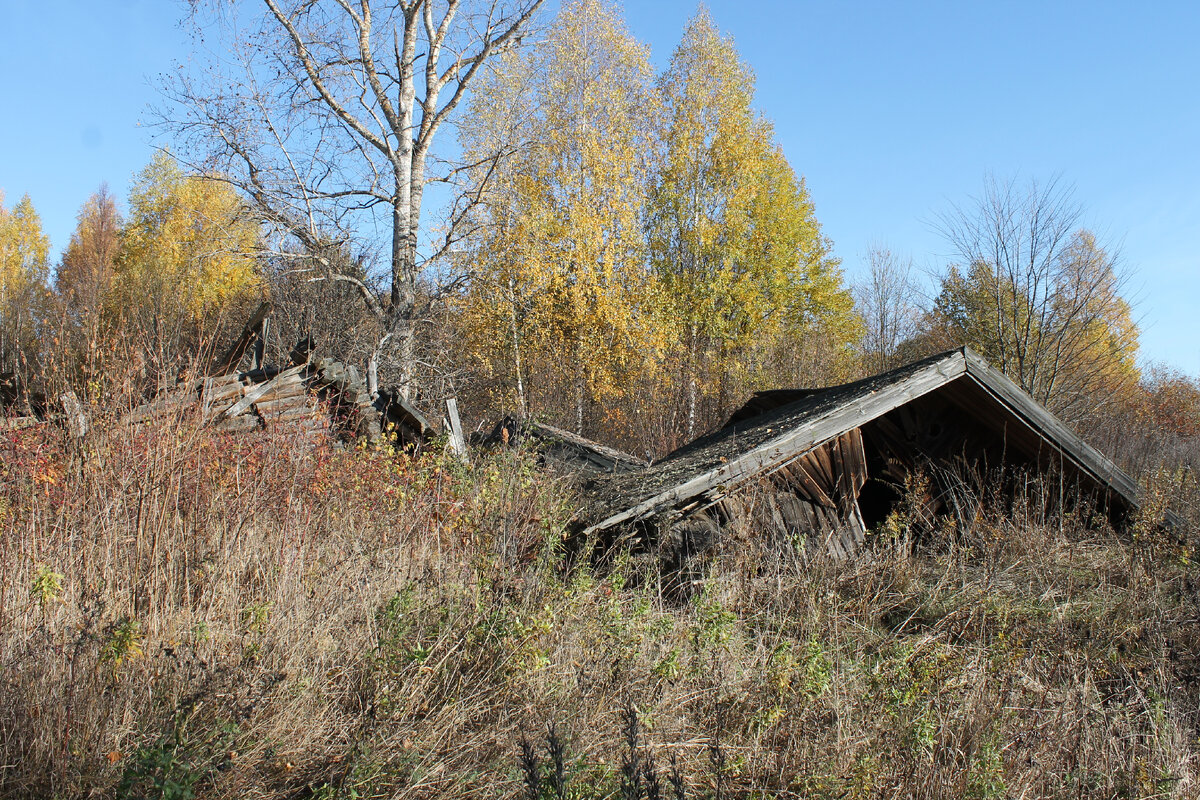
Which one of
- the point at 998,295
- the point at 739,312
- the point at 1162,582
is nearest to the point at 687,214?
the point at 739,312

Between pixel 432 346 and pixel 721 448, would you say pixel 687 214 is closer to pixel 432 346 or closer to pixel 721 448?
pixel 432 346

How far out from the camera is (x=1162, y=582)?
4125 mm

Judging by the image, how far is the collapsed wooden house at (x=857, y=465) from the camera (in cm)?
486

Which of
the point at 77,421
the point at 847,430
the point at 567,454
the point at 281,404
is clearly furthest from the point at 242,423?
the point at 847,430

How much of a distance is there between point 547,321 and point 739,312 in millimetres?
6644

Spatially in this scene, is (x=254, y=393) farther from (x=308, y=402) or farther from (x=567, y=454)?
(x=567, y=454)

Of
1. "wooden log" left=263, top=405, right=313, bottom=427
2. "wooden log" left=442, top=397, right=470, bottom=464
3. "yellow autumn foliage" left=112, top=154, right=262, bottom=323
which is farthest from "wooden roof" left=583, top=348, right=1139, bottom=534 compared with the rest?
"yellow autumn foliage" left=112, top=154, right=262, bottom=323

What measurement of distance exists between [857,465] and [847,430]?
68 cm

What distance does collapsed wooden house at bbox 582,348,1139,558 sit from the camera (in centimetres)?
486

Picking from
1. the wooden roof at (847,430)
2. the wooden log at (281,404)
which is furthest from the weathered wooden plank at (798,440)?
the wooden log at (281,404)

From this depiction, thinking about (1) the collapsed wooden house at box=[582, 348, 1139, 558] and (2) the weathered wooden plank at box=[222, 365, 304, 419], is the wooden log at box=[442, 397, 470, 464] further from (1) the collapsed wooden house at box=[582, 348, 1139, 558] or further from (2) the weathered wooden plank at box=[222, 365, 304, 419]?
(1) the collapsed wooden house at box=[582, 348, 1139, 558]

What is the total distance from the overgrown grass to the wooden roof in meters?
0.47

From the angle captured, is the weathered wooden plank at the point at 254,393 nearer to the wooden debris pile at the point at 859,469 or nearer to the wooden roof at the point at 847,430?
the wooden debris pile at the point at 859,469

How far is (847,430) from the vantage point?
5.18m
